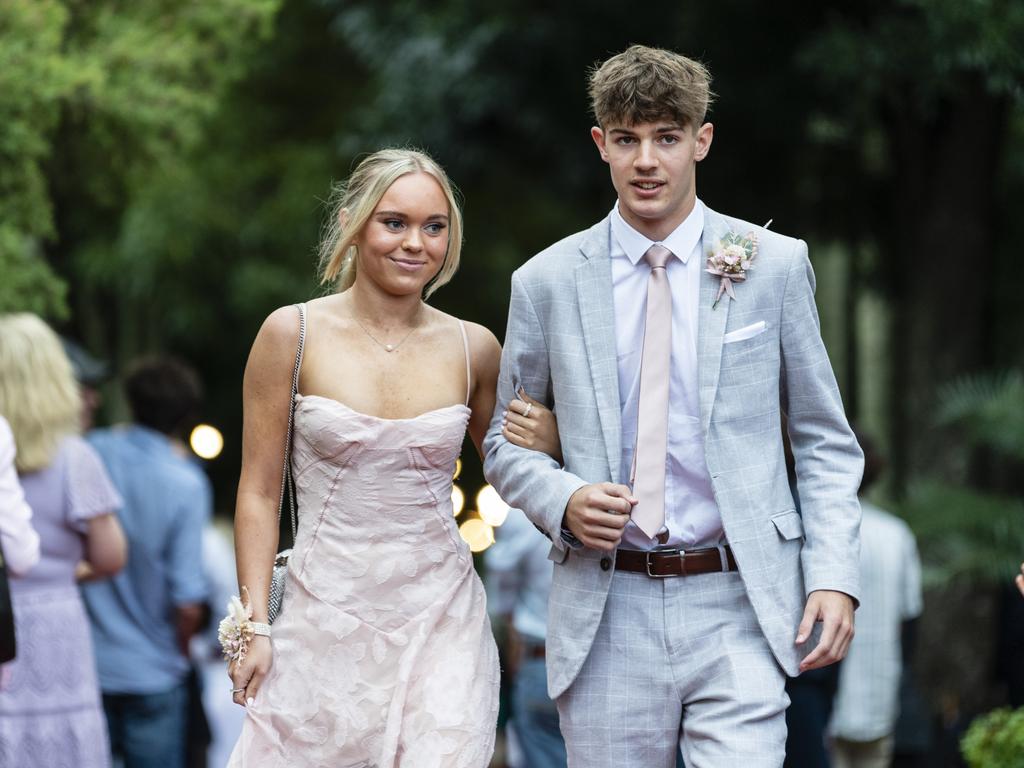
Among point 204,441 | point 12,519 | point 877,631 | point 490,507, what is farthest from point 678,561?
point 490,507

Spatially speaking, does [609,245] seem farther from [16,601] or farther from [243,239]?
[243,239]

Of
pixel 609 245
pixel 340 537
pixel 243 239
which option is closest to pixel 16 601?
pixel 340 537

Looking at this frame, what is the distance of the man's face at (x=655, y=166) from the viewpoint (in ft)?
14.3

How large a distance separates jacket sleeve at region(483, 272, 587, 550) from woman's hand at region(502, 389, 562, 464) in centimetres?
3

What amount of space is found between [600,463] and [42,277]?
143 inches

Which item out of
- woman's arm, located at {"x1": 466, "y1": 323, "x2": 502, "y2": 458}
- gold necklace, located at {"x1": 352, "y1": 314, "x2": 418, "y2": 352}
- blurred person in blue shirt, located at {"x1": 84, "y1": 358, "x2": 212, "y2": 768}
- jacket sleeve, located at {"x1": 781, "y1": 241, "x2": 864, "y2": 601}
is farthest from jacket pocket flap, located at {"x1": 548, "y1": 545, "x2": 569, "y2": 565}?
blurred person in blue shirt, located at {"x1": 84, "y1": 358, "x2": 212, "y2": 768}

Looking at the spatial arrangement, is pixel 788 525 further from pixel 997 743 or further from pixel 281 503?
pixel 997 743

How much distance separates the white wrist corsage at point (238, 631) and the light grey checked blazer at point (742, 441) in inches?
30.4

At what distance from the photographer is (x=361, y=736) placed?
4.55 m

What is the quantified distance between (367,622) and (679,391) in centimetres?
105

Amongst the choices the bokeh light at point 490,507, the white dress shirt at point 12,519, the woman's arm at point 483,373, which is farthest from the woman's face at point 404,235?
the bokeh light at point 490,507

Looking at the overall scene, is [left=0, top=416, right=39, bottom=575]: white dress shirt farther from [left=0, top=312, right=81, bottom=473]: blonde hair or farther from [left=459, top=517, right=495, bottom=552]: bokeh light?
[left=459, top=517, right=495, bottom=552]: bokeh light

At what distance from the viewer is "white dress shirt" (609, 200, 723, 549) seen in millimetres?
4367

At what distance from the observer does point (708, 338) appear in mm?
4348
